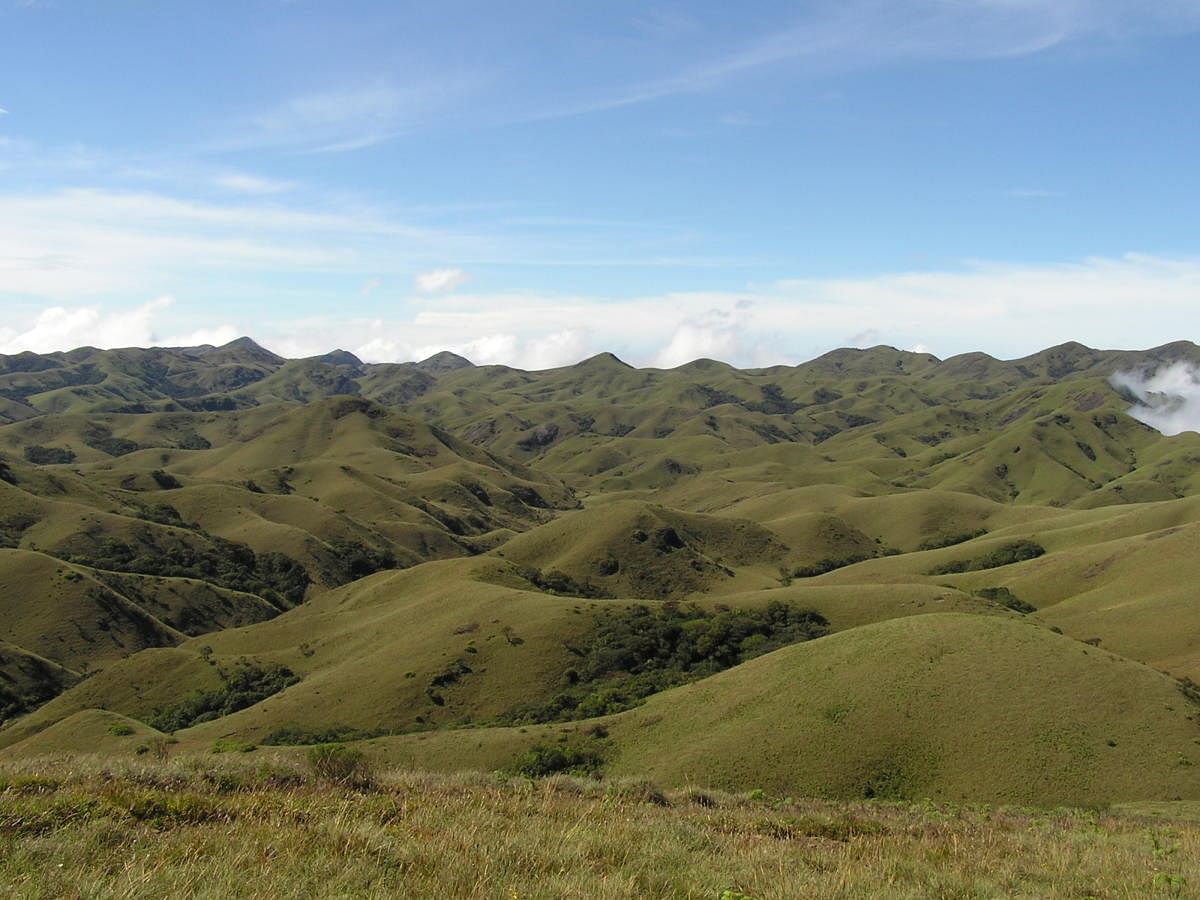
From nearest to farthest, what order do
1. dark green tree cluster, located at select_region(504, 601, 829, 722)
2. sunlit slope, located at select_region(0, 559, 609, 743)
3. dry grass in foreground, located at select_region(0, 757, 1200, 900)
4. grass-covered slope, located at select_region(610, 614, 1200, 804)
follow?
dry grass in foreground, located at select_region(0, 757, 1200, 900)
grass-covered slope, located at select_region(610, 614, 1200, 804)
dark green tree cluster, located at select_region(504, 601, 829, 722)
sunlit slope, located at select_region(0, 559, 609, 743)

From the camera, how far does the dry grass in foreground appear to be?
10.2 meters

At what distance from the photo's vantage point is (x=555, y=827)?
14.0 meters

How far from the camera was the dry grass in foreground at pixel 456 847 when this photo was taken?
10.2 m

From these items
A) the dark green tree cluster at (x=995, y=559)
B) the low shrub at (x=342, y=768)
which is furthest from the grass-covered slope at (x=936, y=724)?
the dark green tree cluster at (x=995, y=559)

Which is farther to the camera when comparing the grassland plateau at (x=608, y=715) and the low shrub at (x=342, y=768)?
the low shrub at (x=342, y=768)

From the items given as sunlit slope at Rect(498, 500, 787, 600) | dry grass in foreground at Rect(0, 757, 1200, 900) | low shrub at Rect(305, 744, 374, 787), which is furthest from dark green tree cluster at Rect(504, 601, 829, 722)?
dry grass in foreground at Rect(0, 757, 1200, 900)

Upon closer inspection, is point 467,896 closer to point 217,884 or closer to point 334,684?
point 217,884

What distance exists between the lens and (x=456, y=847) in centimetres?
1195

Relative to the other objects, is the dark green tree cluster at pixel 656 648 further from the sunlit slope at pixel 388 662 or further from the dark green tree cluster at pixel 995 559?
the dark green tree cluster at pixel 995 559

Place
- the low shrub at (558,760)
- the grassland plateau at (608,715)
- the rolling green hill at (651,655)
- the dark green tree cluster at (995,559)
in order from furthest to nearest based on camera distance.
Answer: the dark green tree cluster at (995,559) → the low shrub at (558,760) → the rolling green hill at (651,655) → the grassland plateau at (608,715)

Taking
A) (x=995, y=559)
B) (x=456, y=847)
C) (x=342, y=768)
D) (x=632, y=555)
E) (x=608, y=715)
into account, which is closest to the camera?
(x=456, y=847)

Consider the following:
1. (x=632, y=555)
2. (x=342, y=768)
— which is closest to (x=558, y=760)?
(x=342, y=768)

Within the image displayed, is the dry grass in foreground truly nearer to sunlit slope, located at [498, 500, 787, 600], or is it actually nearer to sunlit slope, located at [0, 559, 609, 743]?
sunlit slope, located at [0, 559, 609, 743]

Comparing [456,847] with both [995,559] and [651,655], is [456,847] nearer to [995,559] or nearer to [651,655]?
[651,655]
